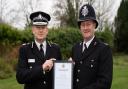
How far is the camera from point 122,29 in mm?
36094

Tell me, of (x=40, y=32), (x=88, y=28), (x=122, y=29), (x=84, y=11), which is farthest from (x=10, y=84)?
(x=122, y=29)

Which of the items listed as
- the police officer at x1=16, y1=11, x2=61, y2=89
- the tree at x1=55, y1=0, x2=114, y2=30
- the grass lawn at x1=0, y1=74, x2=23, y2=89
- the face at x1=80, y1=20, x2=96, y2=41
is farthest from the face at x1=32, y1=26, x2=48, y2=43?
the tree at x1=55, y1=0, x2=114, y2=30

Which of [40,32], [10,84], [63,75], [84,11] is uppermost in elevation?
[84,11]

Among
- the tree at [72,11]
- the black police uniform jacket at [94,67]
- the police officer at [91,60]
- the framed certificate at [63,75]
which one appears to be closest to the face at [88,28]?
the police officer at [91,60]

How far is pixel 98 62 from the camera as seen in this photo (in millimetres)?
4805

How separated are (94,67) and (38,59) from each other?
78 centimetres

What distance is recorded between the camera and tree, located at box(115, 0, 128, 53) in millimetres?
36031

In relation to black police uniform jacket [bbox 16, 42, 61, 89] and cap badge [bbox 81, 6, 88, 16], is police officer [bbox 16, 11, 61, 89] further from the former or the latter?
cap badge [bbox 81, 6, 88, 16]

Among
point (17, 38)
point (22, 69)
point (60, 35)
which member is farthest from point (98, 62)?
point (60, 35)

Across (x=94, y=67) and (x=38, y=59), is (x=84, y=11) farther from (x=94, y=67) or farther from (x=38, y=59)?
(x=38, y=59)

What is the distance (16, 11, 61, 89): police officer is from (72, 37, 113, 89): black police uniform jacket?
34 cm

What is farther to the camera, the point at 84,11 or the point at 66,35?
the point at 66,35

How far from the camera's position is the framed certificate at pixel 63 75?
4.85 metres

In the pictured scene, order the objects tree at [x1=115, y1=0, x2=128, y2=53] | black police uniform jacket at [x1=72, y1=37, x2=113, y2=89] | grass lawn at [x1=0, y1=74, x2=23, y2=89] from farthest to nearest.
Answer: tree at [x1=115, y1=0, x2=128, y2=53] → grass lawn at [x1=0, y1=74, x2=23, y2=89] → black police uniform jacket at [x1=72, y1=37, x2=113, y2=89]
